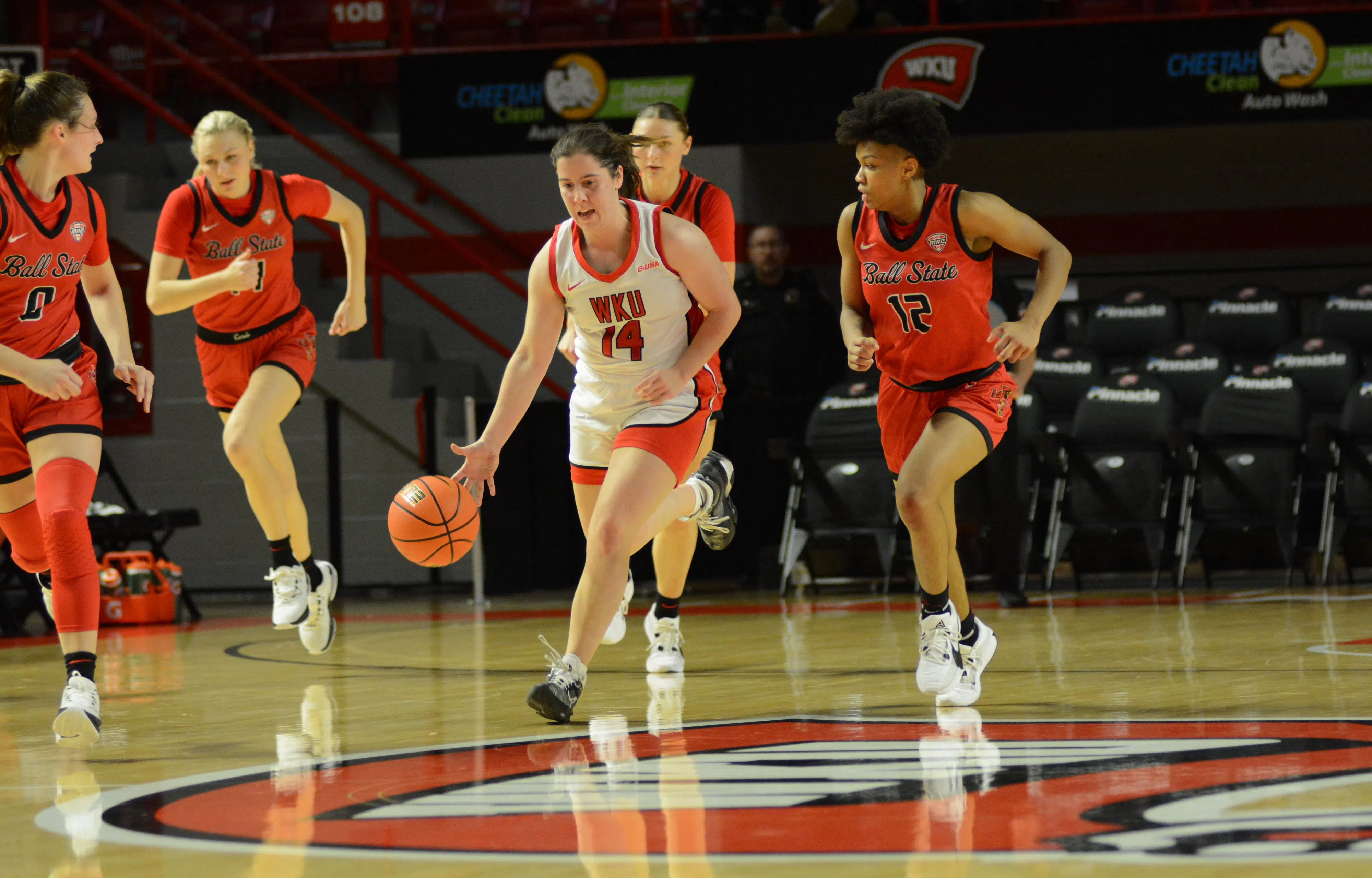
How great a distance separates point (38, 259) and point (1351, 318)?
8807 mm

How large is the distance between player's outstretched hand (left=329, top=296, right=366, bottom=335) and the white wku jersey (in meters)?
1.86

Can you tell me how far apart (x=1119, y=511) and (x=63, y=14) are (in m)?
10.7

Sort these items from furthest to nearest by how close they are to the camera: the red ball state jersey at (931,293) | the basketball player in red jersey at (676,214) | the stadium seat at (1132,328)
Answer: the stadium seat at (1132,328) → the basketball player in red jersey at (676,214) → the red ball state jersey at (931,293)

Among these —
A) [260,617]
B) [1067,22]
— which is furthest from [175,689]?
[1067,22]

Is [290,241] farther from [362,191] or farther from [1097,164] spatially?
[1097,164]

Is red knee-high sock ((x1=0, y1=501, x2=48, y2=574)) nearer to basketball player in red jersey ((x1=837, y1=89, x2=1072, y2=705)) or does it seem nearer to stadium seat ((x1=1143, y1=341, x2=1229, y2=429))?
basketball player in red jersey ((x1=837, y1=89, x2=1072, y2=705))

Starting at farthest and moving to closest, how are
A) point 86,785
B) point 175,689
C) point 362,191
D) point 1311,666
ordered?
point 362,191 < point 175,689 < point 1311,666 < point 86,785

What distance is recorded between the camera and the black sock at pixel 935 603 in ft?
16.7

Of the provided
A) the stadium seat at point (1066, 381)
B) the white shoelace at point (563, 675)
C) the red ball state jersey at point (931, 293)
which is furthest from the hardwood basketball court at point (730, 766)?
the stadium seat at point (1066, 381)

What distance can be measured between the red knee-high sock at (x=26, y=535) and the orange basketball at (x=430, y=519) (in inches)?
40.4

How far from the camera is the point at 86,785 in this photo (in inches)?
154

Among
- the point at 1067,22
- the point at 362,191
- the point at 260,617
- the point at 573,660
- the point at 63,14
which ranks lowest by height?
the point at 260,617

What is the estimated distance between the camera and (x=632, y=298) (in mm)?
4824

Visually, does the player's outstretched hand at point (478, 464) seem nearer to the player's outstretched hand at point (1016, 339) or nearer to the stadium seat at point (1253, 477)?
the player's outstretched hand at point (1016, 339)
